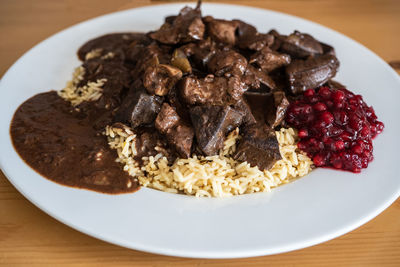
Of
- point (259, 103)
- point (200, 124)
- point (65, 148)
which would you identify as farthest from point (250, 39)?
point (65, 148)

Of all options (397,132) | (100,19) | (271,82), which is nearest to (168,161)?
(271,82)

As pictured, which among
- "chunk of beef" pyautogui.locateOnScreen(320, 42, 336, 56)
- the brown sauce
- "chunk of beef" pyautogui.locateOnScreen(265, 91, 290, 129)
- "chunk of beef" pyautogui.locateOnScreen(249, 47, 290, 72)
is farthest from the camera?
"chunk of beef" pyautogui.locateOnScreen(320, 42, 336, 56)

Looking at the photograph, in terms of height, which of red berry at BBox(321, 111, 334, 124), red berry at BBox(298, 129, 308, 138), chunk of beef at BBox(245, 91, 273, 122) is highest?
red berry at BBox(321, 111, 334, 124)

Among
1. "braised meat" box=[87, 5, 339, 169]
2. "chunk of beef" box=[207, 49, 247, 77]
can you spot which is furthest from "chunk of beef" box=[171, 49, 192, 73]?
"chunk of beef" box=[207, 49, 247, 77]

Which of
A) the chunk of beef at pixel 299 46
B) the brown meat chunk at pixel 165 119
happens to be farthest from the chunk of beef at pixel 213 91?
the chunk of beef at pixel 299 46

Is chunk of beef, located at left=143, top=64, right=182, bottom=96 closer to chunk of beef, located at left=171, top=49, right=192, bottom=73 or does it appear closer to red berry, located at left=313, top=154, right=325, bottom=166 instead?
chunk of beef, located at left=171, top=49, right=192, bottom=73

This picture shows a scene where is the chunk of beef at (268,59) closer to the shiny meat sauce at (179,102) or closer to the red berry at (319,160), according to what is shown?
the shiny meat sauce at (179,102)

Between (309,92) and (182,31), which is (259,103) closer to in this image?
(309,92)
